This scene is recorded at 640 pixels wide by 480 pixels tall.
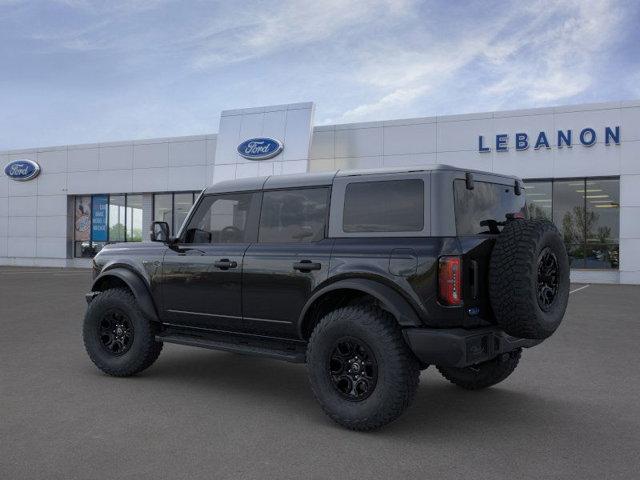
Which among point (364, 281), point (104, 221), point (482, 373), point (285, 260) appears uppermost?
point (104, 221)

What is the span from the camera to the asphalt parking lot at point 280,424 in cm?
376

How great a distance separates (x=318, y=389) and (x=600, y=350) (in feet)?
15.7

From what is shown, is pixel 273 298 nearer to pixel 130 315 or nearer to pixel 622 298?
pixel 130 315

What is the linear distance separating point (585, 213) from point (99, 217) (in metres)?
21.4

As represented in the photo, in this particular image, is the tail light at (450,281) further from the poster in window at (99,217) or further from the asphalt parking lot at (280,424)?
the poster in window at (99,217)

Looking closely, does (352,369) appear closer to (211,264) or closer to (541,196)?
(211,264)

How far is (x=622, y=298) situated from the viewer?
49.7 ft

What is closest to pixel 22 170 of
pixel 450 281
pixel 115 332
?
Answer: pixel 115 332

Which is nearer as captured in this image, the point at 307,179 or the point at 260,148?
the point at 307,179

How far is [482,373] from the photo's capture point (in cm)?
563

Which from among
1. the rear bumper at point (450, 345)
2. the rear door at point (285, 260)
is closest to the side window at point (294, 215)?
the rear door at point (285, 260)

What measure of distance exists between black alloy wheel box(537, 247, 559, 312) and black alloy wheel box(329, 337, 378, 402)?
1335 mm

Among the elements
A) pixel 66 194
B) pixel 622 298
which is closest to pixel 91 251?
pixel 66 194

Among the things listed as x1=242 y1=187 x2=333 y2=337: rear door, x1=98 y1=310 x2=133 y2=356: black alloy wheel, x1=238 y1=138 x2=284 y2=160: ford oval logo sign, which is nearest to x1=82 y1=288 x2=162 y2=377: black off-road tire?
x1=98 y1=310 x2=133 y2=356: black alloy wheel
